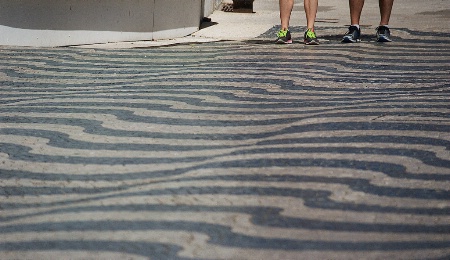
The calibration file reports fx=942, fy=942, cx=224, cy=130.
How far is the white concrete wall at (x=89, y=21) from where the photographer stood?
927 centimetres

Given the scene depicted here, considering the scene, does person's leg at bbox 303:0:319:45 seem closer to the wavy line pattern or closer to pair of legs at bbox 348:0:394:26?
pair of legs at bbox 348:0:394:26

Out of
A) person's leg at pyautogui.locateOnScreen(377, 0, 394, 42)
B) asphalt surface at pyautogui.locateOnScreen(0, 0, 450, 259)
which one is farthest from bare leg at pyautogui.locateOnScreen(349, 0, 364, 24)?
asphalt surface at pyautogui.locateOnScreen(0, 0, 450, 259)

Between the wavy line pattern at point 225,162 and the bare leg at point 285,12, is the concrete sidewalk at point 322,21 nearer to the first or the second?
the bare leg at point 285,12

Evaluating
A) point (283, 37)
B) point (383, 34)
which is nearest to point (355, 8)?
point (383, 34)

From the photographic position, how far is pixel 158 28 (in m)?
11.3

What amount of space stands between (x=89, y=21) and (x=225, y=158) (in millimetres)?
5959

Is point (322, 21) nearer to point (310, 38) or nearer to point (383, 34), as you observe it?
point (383, 34)

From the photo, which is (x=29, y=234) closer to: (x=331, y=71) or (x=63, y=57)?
(x=331, y=71)

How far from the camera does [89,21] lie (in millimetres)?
10172

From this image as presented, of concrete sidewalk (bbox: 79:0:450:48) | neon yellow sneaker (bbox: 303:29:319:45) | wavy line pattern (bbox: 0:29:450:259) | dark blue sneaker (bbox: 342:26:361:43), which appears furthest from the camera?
concrete sidewalk (bbox: 79:0:450:48)

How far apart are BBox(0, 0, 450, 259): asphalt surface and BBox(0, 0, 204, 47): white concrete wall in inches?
45.9

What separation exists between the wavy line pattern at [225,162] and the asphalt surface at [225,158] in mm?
11

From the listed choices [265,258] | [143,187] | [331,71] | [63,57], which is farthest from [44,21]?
[265,258]

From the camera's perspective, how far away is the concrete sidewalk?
10.6m
